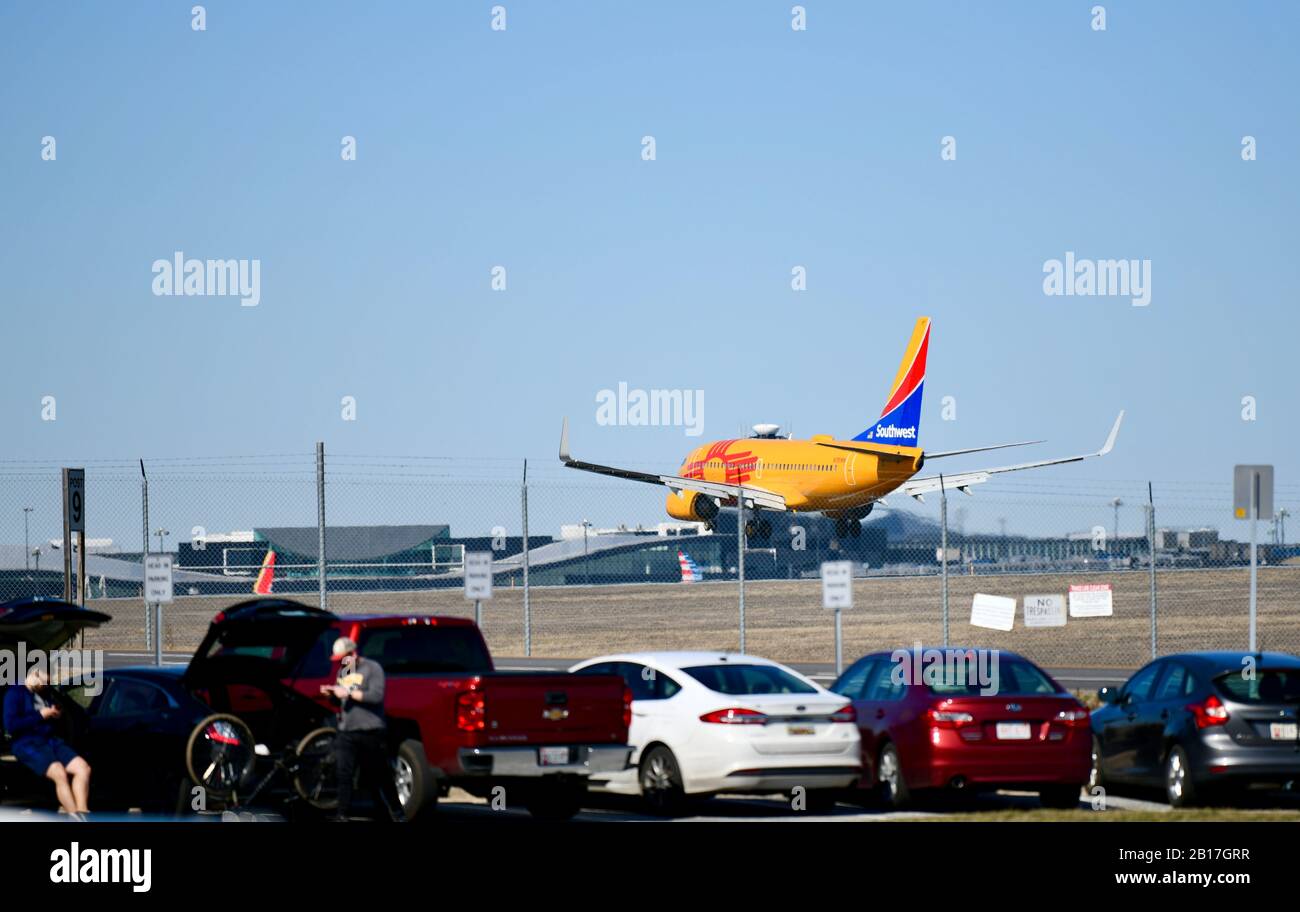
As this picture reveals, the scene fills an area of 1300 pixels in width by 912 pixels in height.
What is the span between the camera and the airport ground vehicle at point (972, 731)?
16922mm

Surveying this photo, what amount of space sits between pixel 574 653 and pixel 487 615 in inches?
641

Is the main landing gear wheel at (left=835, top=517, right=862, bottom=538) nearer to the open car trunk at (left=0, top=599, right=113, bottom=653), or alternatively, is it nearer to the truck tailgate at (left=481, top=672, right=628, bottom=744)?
the open car trunk at (left=0, top=599, right=113, bottom=653)

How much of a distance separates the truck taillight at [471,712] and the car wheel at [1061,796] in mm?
5406

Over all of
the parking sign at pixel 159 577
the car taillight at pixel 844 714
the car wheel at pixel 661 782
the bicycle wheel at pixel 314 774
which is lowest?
the car wheel at pixel 661 782

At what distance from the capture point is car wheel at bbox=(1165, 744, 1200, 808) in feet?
56.2

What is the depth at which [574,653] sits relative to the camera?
38.3 metres

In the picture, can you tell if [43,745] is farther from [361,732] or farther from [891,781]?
[891,781]

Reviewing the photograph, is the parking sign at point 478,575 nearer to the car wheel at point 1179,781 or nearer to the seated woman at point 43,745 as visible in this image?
the seated woman at point 43,745

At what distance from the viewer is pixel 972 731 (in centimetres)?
1695

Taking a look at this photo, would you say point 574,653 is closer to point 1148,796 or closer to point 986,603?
point 986,603

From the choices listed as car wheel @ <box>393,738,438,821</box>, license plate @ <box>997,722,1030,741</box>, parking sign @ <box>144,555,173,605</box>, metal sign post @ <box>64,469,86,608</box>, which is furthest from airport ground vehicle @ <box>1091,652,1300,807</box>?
metal sign post @ <box>64,469,86,608</box>

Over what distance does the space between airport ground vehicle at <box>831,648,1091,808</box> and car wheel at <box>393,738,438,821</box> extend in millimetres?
4230

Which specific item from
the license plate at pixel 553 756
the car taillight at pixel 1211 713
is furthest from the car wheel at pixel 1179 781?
the license plate at pixel 553 756
